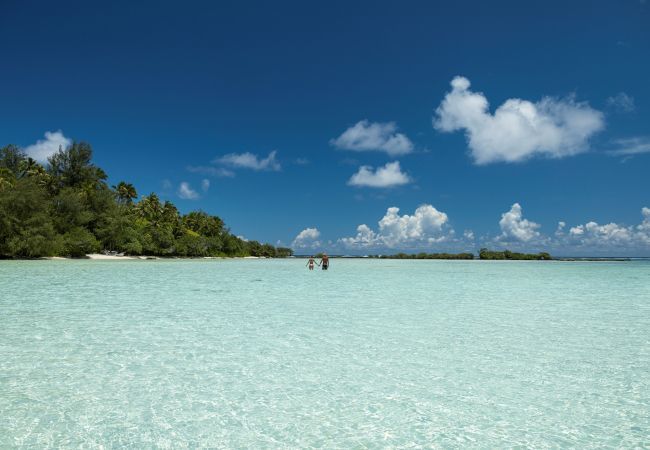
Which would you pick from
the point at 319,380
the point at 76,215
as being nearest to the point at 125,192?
the point at 76,215

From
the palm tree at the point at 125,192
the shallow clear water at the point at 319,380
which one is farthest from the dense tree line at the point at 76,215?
the shallow clear water at the point at 319,380

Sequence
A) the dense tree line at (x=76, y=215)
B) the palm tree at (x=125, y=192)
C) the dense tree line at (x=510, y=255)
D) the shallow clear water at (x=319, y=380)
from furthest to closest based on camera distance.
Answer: the dense tree line at (x=510, y=255), the palm tree at (x=125, y=192), the dense tree line at (x=76, y=215), the shallow clear water at (x=319, y=380)

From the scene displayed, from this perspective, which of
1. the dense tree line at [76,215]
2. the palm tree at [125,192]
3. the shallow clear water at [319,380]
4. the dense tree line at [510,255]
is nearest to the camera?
the shallow clear water at [319,380]

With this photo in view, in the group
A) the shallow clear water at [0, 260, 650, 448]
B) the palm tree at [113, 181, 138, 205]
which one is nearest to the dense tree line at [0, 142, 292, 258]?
the palm tree at [113, 181, 138, 205]

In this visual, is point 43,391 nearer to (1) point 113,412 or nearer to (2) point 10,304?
(1) point 113,412

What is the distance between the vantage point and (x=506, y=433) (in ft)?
14.5

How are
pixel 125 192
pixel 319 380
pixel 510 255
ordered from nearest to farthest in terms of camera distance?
pixel 319 380, pixel 125 192, pixel 510 255

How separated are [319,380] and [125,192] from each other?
3491 inches

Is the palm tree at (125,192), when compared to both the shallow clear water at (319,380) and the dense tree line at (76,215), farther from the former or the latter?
the shallow clear water at (319,380)

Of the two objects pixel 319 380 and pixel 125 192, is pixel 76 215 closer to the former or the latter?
pixel 125 192

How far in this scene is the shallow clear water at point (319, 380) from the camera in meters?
4.39

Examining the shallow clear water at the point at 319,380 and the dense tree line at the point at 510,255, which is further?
the dense tree line at the point at 510,255

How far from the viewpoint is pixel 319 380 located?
6156 millimetres

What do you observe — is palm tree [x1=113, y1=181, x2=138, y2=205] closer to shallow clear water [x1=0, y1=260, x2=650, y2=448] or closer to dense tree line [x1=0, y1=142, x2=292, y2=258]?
dense tree line [x1=0, y1=142, x2=292, y2=258]
